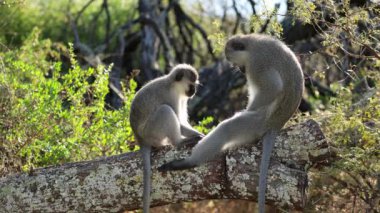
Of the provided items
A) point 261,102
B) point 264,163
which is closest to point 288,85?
point 261,102

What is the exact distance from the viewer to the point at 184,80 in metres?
7.13

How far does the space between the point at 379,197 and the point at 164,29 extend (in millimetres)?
5709

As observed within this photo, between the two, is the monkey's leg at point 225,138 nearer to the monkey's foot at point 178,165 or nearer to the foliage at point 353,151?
the monkey's foot at point 178,165

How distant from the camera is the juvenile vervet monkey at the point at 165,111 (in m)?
6.57

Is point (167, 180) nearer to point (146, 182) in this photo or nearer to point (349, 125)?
point (146, 182)

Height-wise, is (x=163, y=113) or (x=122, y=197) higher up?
(x=163, y=113)

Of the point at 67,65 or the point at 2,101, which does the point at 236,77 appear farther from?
the point at 2,101

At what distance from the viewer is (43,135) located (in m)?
7.27

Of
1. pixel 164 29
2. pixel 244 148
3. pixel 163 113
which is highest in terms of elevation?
pixel 164 29

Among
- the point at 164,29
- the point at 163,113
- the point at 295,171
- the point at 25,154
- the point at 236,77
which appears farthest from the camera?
the point at 164,29

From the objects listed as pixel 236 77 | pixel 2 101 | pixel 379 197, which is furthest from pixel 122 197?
pixel 236 77

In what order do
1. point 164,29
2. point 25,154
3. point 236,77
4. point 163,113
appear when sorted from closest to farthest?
1. point 163,113
2. point 25,154
3. point 236,77
4. point 164,29

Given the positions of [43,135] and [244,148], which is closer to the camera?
[244,148]

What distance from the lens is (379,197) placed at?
7.04 m
